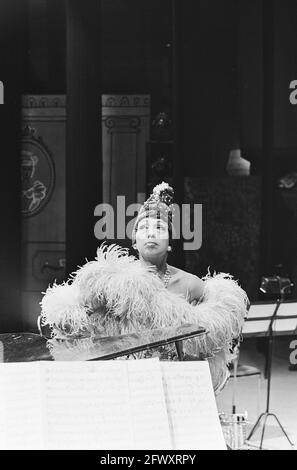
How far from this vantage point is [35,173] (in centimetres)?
432

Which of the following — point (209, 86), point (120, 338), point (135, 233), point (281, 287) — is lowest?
point (281, 287)

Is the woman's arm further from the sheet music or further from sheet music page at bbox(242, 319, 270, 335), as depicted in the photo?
sheet music page at bbox(242, 319, 270, 335)

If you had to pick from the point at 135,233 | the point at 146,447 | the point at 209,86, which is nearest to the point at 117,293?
the point at 135,233

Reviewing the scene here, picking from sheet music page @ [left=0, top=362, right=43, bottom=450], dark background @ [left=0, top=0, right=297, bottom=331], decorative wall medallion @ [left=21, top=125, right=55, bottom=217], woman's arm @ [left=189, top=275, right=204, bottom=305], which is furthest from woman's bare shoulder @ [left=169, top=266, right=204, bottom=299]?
decorative wall medallion @ [left=21, top=125, right=55, bottom=217]

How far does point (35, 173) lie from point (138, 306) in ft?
8.15

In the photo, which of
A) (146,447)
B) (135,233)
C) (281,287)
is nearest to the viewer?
(146,447)

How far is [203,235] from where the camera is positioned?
14.5ft

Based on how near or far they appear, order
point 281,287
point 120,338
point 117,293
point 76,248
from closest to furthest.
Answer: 1. point 120,338
2. point 117,293
3. point 76,248
4. point 281,287

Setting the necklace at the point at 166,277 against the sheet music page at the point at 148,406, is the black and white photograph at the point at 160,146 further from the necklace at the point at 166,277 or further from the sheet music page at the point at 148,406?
the sheet music page at the point at 148,406

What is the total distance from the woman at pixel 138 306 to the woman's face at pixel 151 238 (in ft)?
0.36

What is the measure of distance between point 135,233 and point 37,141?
2180mm

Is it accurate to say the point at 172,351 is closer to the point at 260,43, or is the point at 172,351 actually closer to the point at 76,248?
the point at 76,248

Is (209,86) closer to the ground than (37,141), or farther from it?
farther from it

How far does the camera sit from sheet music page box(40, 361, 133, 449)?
3.77 ft
